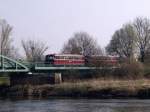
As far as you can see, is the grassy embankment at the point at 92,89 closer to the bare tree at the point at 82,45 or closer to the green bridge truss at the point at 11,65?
the green bridge truss at the point at 11,65

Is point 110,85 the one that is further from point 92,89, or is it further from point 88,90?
point 88,90

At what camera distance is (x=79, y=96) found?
70.6 m

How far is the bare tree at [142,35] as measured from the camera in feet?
361

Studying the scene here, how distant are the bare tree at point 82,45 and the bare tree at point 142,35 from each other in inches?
407

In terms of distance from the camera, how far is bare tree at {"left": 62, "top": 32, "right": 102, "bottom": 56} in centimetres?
11631

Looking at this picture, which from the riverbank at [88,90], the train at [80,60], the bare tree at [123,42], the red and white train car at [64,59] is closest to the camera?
the riverbank at [88,90]

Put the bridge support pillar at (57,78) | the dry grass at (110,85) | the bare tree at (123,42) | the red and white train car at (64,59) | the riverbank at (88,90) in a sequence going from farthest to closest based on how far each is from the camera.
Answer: the bare tree at (123,42), the red and white train car at (64,59), the bridge support pillar at (57,78), the dry grass at (110,85), the riverbank at (88,90)

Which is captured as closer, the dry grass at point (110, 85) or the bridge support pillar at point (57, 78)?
the dry grass at point (110, 85)

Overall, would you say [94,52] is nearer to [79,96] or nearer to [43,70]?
[43,70]

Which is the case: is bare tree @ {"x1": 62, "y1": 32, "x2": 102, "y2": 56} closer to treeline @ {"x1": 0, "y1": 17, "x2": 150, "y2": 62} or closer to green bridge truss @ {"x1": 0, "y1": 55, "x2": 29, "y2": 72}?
treeline @ {"x1": 0, "y1": 17, "x2": 150, "y2": 62}

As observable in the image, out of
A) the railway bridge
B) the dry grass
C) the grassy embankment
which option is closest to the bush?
the grassy embankment

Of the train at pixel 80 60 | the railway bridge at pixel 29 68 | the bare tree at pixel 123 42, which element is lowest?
the railway bridge at pixel 29 68

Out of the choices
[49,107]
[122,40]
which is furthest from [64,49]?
[49,107]

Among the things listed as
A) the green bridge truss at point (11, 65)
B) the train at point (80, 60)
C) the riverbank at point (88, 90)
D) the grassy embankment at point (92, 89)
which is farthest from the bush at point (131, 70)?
the green bridge truss at point (11, 65)
